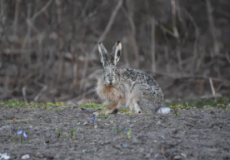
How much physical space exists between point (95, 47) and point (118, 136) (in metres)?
7.37

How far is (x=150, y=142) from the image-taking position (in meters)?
5.09

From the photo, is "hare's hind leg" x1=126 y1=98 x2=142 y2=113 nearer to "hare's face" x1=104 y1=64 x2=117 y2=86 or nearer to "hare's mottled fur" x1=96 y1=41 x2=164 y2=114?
"hare's mottled fur" x1=96 y1=41 x2=164 y2=114

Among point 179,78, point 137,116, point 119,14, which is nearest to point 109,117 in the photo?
point 137,116

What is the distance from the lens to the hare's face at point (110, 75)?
7.31m

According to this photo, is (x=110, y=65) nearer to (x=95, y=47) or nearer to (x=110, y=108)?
(x=110, y=108)

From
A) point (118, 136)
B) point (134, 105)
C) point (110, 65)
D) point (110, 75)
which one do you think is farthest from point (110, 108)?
point (118, 136)

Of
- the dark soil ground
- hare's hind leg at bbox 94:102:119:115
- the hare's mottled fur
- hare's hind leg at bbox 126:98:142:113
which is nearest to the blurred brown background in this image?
the hare's mottled fur

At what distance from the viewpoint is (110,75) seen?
733cm

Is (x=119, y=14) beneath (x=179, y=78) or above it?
above

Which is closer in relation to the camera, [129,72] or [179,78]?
[129,72]

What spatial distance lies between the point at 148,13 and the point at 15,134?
29.8 feet

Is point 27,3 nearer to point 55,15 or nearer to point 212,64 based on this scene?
point 55,15

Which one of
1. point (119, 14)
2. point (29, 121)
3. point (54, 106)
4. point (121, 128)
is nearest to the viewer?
point (121, 128)

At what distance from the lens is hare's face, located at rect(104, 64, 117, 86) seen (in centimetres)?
731
